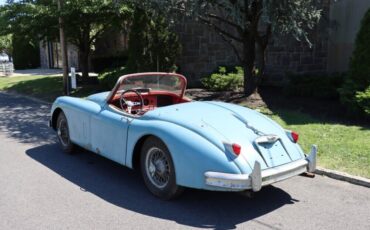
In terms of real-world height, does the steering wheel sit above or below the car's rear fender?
above

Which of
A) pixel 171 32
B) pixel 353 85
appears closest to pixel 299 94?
pixel 353 85

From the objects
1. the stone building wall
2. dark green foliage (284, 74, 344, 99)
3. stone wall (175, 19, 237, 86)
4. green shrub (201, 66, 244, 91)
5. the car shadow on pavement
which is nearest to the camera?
the car shadow on pavement

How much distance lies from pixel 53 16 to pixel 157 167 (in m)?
10.2

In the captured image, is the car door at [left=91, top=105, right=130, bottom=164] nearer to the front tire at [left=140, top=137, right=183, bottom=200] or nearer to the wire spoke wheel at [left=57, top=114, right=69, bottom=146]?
the front tire at [left=140, top=137, right=183, bottom=200]

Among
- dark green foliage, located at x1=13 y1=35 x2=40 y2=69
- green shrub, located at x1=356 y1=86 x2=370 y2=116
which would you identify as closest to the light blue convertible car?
green shrub, located at x1=356 y1=86 x2=370 y2=116

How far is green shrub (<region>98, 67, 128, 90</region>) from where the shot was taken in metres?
14.1

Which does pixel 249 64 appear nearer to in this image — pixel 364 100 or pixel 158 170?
pixel 364 100

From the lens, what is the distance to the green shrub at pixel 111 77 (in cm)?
1409

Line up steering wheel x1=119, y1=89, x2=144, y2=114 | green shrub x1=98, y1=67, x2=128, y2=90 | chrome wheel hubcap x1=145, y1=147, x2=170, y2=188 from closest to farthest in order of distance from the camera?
1. chrome wheel hubcap x1=145, y1=147, x2=170, y2=188
2. steering wheel x1=119, y1=89, x2=144, y2=114
3. green shrub x1=98, y1=67, x2=128, y2=90

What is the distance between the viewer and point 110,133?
5.64 metres

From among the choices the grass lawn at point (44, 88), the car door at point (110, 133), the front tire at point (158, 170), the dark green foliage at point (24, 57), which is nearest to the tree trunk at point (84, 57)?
the grass lawn at point (44, 88)

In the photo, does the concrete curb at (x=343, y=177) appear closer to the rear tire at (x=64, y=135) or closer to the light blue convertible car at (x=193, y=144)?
the light blue convertible car at (x=193, y=144)

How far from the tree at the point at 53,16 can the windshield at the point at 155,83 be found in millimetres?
7134

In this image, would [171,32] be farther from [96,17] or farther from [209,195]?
[209,195]
